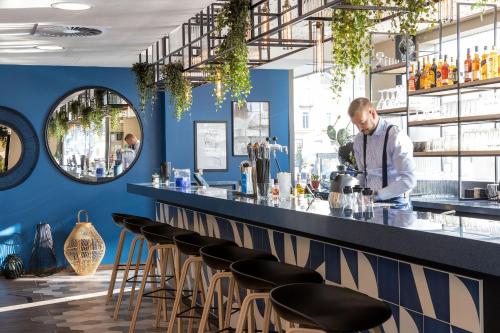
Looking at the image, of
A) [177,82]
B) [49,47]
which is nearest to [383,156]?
[177,82]

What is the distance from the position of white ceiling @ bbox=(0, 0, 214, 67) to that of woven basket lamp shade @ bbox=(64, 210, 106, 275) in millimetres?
2022

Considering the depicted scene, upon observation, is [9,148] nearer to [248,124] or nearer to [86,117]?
[86,117]

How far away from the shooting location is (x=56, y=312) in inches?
262

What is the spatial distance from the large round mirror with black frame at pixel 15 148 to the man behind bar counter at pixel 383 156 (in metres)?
5.30

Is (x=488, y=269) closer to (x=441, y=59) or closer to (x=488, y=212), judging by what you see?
(x=488, y=212)

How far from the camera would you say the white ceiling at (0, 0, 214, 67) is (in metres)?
5.70

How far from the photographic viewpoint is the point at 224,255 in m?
3.99

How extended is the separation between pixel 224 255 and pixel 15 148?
19.7ft

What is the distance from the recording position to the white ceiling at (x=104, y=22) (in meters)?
5.70

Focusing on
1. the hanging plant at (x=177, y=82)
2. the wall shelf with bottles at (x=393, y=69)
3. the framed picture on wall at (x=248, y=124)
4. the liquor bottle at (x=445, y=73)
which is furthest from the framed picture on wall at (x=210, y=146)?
the liquor bottle at (x=445, y=73)

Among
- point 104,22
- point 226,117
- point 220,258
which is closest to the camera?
point 220,258

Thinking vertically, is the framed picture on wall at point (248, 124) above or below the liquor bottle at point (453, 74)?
below

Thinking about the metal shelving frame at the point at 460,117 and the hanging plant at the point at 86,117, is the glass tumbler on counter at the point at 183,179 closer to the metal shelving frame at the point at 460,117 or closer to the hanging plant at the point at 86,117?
the metal shelving frame at the point at 460,117

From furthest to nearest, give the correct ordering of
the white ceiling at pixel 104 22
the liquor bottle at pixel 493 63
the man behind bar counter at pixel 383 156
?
1. the liquor bottle at pixel 493 63
2. the white ceiling at pixel 104 22
3. the man behind bar counter at pixel 383 156
